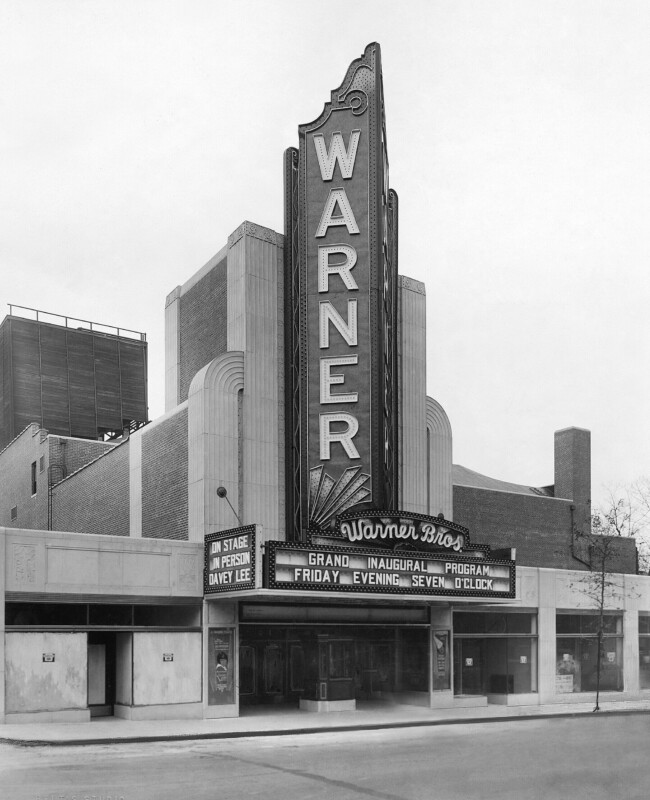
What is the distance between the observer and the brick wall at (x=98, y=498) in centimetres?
3794

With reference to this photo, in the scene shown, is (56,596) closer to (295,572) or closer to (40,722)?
(40,722)

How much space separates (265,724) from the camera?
1076 inches

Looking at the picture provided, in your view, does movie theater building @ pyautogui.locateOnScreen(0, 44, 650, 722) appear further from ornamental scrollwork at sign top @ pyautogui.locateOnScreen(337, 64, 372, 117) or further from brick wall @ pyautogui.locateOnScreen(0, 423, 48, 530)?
brick wall @ pyautogui.locateOnScreen(0, 423, 48, 530)

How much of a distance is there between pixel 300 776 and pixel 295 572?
35.7ft

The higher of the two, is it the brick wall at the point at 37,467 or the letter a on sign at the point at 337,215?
the letter a on sign at the point at 337,215

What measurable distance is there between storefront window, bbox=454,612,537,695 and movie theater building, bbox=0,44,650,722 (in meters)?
0.08

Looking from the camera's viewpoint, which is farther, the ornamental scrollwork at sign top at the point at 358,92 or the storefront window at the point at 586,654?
the storefront window at the point at 586,654

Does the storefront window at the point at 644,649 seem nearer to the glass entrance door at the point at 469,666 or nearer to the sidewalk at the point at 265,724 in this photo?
the sidewalk at the point at 265,724

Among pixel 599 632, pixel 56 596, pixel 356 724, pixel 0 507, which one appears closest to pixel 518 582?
pixel 599 632

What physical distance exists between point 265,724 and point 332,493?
28.2 ft

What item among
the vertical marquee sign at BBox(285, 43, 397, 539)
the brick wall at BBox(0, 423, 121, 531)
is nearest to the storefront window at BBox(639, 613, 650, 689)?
the vertical marquee sign at BBox(285, 43, 397, 539)

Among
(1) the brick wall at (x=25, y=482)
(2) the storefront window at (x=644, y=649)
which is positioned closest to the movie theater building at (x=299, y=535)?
(2) the storefront window at (x=644, y=649)

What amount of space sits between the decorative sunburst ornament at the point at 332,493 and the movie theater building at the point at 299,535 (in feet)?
0.24

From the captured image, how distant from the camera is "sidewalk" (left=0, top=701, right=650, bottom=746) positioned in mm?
23469
